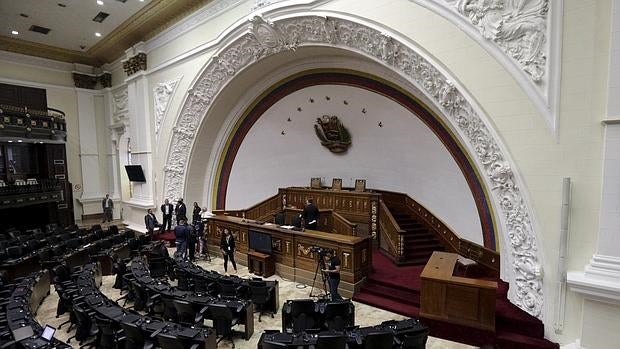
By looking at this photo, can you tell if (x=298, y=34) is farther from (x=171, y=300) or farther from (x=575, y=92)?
(x=171, y=300)

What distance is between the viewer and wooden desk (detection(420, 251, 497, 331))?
16.4 feet

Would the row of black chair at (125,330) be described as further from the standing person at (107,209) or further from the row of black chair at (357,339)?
Result: the standing person at (107,209)

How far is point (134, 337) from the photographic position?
4.43 metres

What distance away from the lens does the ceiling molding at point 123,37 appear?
11.0m

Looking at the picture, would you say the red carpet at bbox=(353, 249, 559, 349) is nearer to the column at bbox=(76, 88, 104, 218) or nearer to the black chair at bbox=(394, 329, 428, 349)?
the black chair at bbox=(394, 329, 428, 349)

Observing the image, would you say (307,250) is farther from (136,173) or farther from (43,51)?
(43,51)

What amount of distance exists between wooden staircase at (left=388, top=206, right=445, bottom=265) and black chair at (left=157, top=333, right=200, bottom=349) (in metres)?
5.20

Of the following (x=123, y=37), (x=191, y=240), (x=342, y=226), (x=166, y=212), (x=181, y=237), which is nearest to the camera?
(x=181, y=237)

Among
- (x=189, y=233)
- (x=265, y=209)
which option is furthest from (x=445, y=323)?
(x=265, y=209)

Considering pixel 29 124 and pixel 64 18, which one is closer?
pixel 64 18

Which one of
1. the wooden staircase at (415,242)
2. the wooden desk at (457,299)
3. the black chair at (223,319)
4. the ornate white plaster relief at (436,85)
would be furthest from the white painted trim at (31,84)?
the wooden desk at (457,299)

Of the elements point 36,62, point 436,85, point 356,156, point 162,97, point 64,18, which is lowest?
point 356,156

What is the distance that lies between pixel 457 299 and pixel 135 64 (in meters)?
14.3

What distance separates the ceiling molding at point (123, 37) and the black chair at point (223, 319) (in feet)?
30.7
